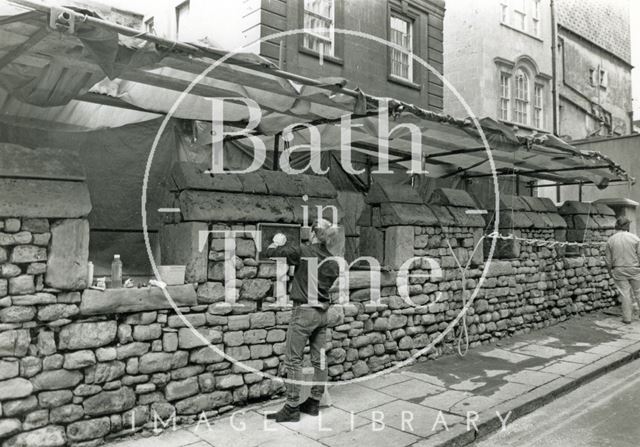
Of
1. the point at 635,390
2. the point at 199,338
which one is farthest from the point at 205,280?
the point at 635,390

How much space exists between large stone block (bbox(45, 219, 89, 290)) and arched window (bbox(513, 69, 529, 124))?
1604cm

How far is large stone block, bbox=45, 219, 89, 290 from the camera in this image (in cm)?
428

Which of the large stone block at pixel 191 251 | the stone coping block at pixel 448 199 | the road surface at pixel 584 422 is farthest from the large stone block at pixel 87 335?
the stone coping block at pixel 448 199

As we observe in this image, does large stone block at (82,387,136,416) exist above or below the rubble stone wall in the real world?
below

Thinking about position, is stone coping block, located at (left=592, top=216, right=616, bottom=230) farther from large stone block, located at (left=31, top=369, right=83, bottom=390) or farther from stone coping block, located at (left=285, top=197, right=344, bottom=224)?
large stone block, located at (left=31, top=369, right=83, bottom=390)

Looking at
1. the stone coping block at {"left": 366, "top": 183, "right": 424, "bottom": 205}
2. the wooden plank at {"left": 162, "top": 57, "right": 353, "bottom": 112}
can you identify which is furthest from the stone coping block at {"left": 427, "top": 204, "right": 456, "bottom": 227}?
the wooden plank at {"left": 162, "top": 57, "right": 353, "bottom": 112}

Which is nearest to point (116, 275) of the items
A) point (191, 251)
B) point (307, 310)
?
point (191, 251)

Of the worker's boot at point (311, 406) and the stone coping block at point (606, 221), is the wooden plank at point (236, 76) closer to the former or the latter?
the worker's boot at point (311, 406)

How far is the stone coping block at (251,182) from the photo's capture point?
530 centimetres

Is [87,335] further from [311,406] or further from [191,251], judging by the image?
[311,406]

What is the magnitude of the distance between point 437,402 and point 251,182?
10.7 feet

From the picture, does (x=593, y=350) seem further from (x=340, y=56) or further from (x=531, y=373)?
(x=340, y=56)

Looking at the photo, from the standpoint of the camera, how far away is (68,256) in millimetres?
4355

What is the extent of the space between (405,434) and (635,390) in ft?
11.8
